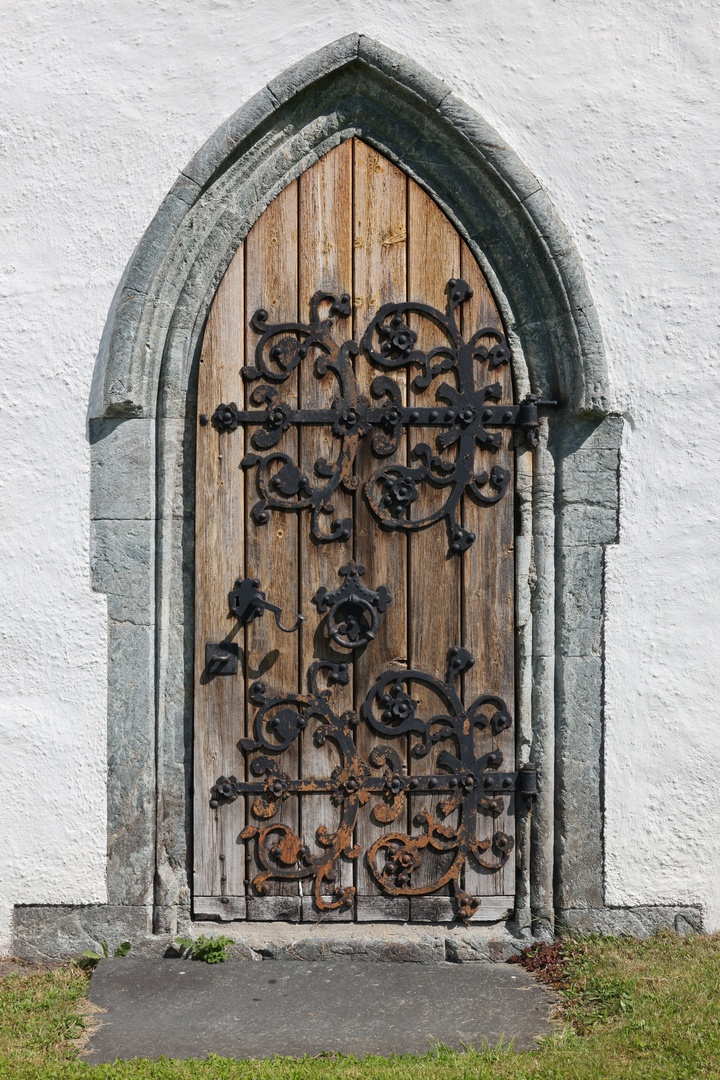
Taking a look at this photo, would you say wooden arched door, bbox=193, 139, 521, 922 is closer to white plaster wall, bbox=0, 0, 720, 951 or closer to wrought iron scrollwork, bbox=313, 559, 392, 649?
wrought iron scrollwork, bbox=313, 559, 392, 649

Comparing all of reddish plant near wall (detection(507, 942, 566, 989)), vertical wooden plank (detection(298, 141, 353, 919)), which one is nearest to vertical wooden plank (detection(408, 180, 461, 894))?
vertical wooden plank (detection(298, 141, 353, 919))

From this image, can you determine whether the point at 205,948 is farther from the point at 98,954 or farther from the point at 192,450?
the point at 192,450

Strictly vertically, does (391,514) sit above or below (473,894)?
above

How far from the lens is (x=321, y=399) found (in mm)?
3027

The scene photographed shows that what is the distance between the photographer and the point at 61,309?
2895 mm

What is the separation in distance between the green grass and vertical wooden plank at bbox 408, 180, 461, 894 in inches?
27.5

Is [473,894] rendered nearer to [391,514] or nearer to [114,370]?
[391,514]

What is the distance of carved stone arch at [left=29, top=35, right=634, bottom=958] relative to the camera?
114 inches

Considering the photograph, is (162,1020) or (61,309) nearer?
(162,1020)

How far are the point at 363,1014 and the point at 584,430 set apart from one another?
2.04 meters

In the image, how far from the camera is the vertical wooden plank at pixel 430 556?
9.95ft

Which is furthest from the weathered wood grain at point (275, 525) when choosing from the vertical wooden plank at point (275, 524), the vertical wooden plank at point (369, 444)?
the vertical wooden plank at point (369, 444)

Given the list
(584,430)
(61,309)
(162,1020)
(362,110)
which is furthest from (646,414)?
(162,1020)

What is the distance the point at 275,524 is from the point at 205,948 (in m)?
1.48
